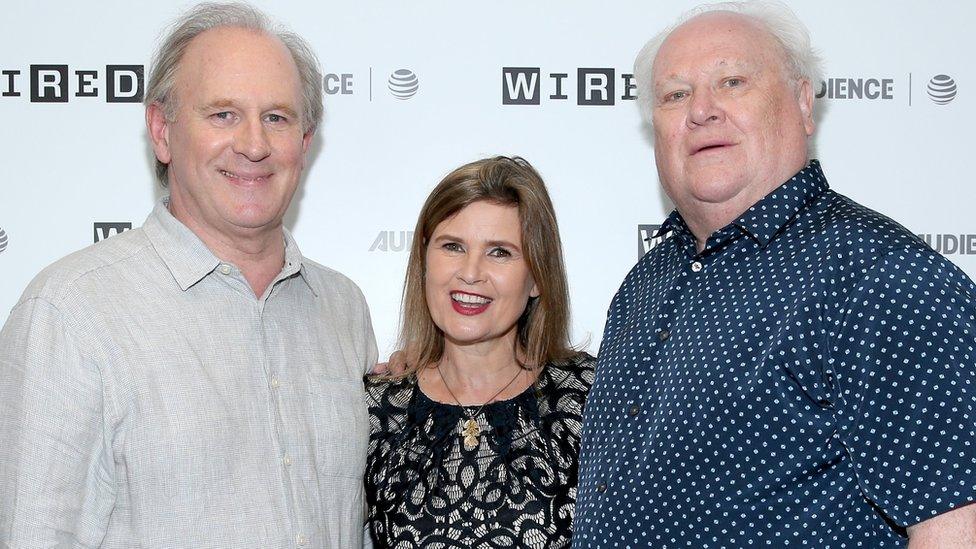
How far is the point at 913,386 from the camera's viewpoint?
129 cm

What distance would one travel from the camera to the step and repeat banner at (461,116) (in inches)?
105

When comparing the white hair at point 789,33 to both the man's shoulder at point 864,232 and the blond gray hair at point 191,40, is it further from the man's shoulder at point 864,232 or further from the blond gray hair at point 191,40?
the blond gray hair at point 191,40

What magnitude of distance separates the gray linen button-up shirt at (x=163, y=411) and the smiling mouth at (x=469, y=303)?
0.38 m

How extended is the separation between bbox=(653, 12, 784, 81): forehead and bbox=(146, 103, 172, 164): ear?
1024mm

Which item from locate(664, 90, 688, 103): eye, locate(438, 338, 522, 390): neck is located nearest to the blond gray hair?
locate(438, 338, 522, 390): neck

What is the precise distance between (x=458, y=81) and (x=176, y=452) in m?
1.37

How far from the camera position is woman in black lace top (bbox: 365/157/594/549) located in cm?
206

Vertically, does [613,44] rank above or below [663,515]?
above

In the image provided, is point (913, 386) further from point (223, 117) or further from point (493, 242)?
point (223, 117)

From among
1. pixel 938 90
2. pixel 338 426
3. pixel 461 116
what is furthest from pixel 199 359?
pixel 938 90

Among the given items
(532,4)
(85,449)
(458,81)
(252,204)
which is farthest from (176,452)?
(532,4)

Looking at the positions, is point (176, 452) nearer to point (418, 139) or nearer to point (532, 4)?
point (418, 139)

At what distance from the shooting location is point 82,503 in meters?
1.71

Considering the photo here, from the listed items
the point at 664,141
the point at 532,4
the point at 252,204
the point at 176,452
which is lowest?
the point at 176,452
